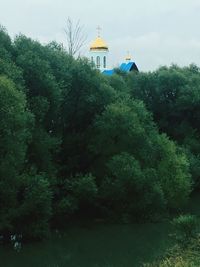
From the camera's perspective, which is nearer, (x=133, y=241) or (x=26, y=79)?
(x=133, y=241)

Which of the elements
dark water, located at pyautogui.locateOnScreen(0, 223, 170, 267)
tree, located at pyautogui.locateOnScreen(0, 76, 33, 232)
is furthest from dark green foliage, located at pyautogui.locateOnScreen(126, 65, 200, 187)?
tree, located at pyautogui.locateOnScreen(0, 76, 33, 232)

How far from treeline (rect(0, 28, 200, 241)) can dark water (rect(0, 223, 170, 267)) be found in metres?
1.37

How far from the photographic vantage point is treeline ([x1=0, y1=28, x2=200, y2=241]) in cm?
2820

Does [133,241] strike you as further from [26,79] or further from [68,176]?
[26,79]

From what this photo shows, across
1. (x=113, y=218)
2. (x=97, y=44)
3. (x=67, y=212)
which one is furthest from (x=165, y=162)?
(x=97, y=44)

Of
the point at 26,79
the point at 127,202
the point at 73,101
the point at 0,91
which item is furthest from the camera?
the point at 73,101

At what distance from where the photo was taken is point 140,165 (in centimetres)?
3516

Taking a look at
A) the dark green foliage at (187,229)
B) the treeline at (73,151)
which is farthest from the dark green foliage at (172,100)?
the dark green foliage at (187,229)

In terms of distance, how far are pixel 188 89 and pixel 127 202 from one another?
18.6 meters

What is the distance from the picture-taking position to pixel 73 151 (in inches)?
1468

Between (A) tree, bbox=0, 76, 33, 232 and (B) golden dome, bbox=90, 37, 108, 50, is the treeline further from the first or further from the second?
(B) golden dome, bbox=90, 37, 108, 50

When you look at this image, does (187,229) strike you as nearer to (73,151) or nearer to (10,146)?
(10,146)

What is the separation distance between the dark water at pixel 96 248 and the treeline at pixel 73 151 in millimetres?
1373

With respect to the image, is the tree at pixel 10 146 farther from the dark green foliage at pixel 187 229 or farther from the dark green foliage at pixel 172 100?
the dark green foliage at pixel 172 100
